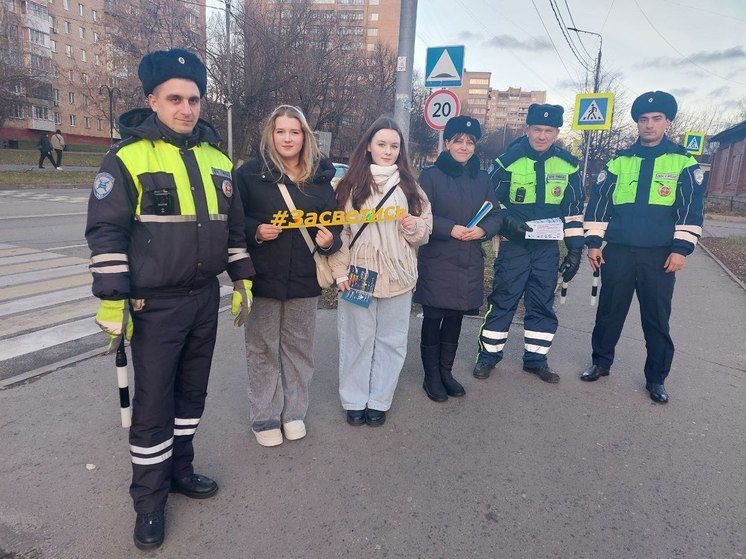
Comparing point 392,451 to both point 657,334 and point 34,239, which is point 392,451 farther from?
point 34,239

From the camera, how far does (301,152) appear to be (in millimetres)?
2924

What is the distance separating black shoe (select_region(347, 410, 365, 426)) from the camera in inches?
136

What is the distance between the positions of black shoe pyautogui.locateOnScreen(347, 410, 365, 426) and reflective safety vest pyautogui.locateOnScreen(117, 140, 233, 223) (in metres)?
1.68

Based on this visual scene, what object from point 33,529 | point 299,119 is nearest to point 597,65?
point 299,119

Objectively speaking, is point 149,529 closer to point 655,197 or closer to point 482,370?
point 482,370

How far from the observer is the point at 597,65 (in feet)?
78.8

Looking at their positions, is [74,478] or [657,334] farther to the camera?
[657,334]

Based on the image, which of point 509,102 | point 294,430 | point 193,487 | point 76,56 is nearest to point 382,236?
point 294,430

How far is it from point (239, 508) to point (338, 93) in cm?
3360

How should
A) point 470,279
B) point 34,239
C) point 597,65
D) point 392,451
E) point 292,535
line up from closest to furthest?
point 292,535 < point 392,451 < point 470,279 < point 34,239 < point 597,65

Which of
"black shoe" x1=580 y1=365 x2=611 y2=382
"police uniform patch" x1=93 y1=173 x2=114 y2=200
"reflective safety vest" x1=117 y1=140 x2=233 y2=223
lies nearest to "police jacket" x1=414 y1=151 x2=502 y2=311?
"black shoe" x1=580 y1=365 x2=611 y2=382

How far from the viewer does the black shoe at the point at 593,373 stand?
429 centimetres

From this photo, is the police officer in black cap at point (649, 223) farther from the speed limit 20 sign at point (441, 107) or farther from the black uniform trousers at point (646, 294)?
the speed limit 20 sign at point (441, 107)

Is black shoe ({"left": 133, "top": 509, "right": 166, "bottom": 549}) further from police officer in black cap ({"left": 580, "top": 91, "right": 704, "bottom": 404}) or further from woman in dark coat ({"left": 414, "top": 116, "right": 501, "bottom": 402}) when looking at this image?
police officer in black cap ({"left": 580, "top": 91, "right": 704, "bottom": 404})
